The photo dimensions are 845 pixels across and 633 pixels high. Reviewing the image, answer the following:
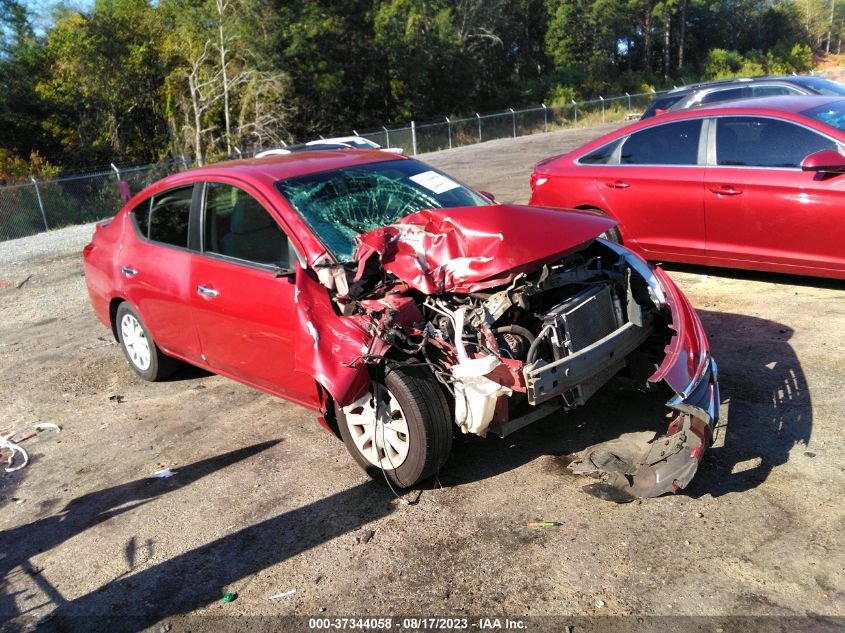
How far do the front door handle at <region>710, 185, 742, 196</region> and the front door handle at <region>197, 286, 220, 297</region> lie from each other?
4.34m

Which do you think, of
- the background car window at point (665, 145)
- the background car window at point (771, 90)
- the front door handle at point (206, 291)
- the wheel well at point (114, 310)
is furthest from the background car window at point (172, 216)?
the background car window at point (771, 90)

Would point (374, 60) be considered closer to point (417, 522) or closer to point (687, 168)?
point (687, 168)

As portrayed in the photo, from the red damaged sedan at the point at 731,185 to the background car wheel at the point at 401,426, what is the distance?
8.80 feet

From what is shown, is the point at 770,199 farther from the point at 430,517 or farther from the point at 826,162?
the point at 430,517

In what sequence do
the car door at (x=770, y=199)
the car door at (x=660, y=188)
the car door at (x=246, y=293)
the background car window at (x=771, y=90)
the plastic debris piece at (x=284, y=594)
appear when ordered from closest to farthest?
the plastic debris piece at (x=284, y=594) → the car door at (x=246, y=293) → the car door at (x=770, y=199) → the car door at (x=660, y=188) → the background car window at (x=771, y=90)

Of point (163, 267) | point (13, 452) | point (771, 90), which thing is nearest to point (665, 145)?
point (163, 267)

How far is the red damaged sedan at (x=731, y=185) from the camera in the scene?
602 cm

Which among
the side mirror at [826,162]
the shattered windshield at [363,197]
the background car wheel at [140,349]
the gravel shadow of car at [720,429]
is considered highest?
the shattered windshield at [363,197]

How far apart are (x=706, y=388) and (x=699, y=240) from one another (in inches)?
127

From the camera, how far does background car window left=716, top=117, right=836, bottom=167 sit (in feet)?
20.3

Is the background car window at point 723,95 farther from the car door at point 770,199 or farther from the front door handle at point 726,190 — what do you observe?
the front door handle at point 726,190

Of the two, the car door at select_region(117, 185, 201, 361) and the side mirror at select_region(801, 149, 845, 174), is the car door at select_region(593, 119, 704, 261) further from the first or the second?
the car door at select_region(117, 185, 201, 361)

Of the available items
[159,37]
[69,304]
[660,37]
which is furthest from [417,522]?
[660,37]

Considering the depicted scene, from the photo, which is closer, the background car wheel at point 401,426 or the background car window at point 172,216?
the background car wheel at point 401,426
